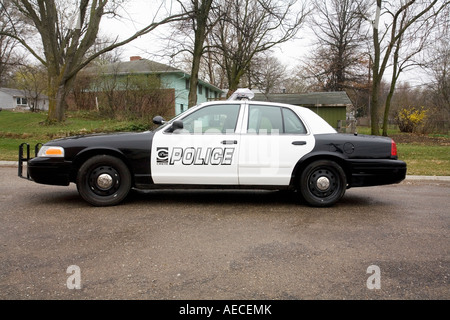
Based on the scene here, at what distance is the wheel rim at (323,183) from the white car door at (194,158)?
1165 mm

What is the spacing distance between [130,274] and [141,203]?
2592 mm

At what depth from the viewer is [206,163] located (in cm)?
507

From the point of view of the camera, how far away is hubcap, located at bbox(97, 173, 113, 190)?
5.05 metres

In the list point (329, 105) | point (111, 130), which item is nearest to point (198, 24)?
point (111, 130)

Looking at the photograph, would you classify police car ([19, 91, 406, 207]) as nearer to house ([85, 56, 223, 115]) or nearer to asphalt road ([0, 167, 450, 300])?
asphalt road ([0, 167, 450, 300])

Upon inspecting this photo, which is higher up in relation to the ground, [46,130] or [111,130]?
[111,130]

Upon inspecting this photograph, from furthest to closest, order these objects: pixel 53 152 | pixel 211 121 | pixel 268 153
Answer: pixel 211 121, pixel 268 153, pixel 53 152

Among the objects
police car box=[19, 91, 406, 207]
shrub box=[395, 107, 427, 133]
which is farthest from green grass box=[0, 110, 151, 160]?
shrub box=[395, 107, 427, 133]

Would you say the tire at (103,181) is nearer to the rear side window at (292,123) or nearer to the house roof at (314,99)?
the rear side window at (292,123)

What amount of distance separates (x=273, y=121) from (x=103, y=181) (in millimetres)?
2694

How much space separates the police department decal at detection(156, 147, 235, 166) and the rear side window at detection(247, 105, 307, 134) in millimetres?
546

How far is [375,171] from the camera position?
17.0 feet

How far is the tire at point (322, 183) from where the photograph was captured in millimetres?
5145

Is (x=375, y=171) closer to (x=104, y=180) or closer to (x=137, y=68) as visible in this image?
(x=104, y=180)
